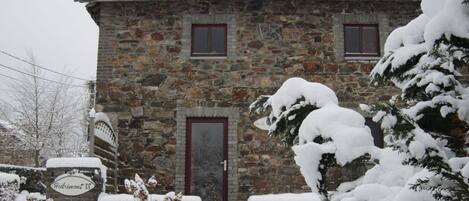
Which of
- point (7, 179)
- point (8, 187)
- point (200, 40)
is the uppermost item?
point (200, 40)

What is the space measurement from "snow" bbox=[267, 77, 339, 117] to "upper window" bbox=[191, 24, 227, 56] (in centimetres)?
645

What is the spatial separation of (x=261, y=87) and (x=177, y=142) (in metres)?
2.06

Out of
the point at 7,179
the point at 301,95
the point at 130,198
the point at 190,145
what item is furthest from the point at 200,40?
the point at 301,95

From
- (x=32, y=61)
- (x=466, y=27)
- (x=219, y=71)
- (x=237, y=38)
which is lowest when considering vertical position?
(x=466, y=27)

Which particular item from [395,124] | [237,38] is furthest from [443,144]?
[237,38]

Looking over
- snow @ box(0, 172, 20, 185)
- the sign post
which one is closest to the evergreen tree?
the sign post

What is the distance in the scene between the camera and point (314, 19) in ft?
36.5

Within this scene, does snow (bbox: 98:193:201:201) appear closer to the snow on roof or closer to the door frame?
the snow on roof

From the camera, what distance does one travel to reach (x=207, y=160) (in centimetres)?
1059

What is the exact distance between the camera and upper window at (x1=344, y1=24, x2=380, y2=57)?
11148 millimetres

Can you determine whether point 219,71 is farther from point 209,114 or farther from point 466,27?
point 466,27

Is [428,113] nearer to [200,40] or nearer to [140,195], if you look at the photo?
[140,195]

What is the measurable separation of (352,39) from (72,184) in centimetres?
650

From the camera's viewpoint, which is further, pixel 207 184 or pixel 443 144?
pixel 207 184
